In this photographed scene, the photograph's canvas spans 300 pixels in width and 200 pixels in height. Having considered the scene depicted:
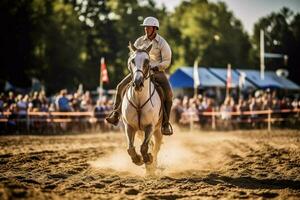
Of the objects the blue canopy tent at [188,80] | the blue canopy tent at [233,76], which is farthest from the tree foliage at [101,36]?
the blue canopy tent at [188,80]

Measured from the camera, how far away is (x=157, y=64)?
10.9 m

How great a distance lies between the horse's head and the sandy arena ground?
6.32 ft

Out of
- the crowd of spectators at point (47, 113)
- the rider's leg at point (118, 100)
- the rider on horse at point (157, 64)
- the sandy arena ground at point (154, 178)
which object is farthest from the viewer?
the crowd of spectators at point (47, 113)

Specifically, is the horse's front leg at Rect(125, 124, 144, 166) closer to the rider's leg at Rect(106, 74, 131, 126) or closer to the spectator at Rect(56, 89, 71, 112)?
the rider's leg at Rect(106, 74, 131, 126)

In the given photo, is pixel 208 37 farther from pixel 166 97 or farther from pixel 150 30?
pixel 150 30

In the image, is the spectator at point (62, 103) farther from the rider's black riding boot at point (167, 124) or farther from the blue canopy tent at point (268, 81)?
the blue canopy tent at point (268, 81)

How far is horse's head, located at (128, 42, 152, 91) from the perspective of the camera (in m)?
9.30

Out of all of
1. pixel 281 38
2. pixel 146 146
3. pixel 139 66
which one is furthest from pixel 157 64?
pixel 281 38

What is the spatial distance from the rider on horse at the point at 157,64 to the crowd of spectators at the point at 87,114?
15440 mm

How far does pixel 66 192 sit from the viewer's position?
301 inches

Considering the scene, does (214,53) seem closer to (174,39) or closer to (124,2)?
(174,39)

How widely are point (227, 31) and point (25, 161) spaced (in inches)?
2845

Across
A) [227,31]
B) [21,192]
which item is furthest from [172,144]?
[227,31]

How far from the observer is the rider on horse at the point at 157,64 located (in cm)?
1082
